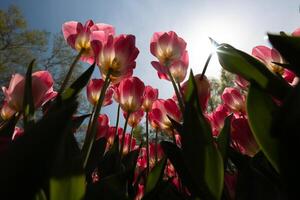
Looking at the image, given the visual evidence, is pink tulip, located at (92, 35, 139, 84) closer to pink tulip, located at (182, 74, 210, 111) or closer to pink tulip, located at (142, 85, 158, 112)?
pink tulip, located at (182, 74, 210, 111)

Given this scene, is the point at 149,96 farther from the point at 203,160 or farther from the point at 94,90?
the point at 203,160

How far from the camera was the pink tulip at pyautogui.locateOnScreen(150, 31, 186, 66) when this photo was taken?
91 centimetres

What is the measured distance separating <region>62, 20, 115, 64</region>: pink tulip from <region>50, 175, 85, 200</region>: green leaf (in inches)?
17.9

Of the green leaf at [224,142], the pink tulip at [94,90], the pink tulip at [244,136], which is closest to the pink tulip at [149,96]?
the pink tulip at [94,90]

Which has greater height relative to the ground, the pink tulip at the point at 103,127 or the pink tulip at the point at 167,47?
the pink tulip at the point at 167,47

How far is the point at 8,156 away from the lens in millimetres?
233

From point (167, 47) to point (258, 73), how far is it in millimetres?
537

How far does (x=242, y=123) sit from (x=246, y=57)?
22 centimetres

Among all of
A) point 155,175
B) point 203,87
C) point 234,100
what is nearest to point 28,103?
point 155,175

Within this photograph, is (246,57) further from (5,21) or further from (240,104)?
(5,21)

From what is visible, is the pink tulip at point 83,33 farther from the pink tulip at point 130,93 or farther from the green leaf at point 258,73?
the green leaf at point 258,73

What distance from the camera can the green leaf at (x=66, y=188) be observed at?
338 millimetres

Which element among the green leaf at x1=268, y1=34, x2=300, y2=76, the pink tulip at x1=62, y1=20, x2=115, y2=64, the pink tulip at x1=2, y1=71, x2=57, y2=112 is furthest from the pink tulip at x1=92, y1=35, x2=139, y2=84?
the green leaf at x1=268, y1=34, x2=300, y2=76

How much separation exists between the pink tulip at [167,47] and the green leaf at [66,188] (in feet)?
1.88
